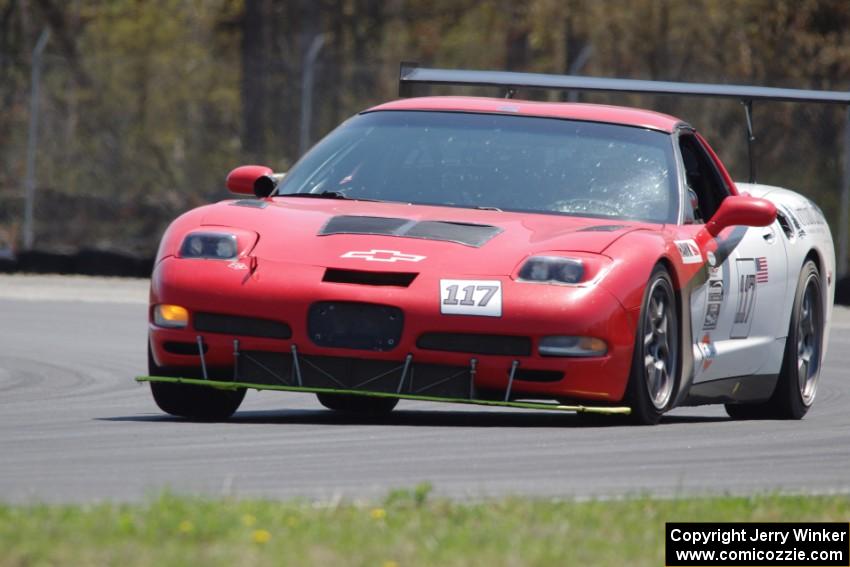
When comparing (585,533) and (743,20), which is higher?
(585,533)

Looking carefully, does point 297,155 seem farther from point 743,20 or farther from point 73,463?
point 73,463

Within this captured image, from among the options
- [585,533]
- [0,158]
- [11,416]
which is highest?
[585,533]

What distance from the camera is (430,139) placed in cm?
874

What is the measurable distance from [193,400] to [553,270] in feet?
5.43

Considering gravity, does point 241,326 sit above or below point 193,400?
above

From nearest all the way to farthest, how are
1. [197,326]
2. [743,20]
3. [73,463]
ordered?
1. [73,463]
2. [197,326]
3. [743,20]

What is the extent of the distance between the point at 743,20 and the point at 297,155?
842 cm

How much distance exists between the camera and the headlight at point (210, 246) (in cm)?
771

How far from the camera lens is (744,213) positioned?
8.35m

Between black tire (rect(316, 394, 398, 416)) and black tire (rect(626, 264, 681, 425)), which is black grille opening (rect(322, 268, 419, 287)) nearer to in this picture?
black tire (rect(626, 264, 681, 425))

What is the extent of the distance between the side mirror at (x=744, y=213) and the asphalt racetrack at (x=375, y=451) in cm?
86

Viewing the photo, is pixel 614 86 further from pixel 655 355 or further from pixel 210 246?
pixel 210 246

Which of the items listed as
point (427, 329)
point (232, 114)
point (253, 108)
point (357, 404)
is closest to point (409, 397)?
point (427, 329)

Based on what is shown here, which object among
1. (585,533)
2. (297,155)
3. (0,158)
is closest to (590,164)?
(585,533)
